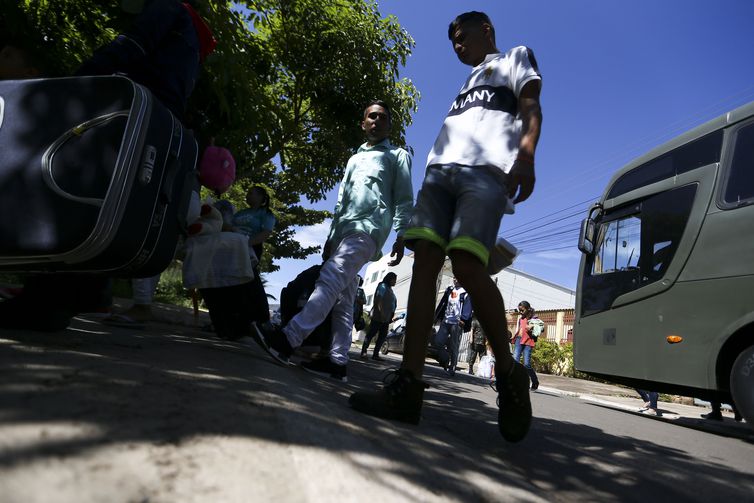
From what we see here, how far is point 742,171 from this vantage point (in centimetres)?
438

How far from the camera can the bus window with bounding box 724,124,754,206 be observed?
427cm

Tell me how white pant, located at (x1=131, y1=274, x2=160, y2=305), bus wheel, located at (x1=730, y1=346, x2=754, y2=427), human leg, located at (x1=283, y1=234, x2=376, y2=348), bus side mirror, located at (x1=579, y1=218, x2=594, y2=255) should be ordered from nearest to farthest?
1. human leg, located at (x1=283, y1=234, x2=376, y2=348)
2. bus wheel, located at (x1=730, y1=346, x2=754, y2=427)
3. white pant, located at (x1=131, y1=274, x2=160, y2=305)
4. bus side mirror, located at (x1=579, y1=218, x2=594, y2=255)

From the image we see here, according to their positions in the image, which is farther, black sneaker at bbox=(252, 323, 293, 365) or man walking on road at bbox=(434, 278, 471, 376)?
man walking on road at bbox=(434, 278, 471, 376)

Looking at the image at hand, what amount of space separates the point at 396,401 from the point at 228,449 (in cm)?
116

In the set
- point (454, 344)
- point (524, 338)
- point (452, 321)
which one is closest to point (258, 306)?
point (452, 321)

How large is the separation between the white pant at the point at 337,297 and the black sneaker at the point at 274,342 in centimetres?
4

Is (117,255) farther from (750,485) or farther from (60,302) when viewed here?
(750,485)

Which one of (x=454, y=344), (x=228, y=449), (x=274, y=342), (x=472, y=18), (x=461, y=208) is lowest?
(x=228, y=449)

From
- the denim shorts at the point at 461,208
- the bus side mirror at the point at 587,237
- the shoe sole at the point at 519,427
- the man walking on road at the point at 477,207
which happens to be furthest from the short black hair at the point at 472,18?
the bus side mirror at the point at 587,237

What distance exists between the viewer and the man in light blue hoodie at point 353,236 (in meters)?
3.25

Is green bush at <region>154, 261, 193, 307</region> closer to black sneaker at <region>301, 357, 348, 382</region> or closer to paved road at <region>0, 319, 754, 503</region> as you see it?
black sneaker at <region>301, 357, 348, 382</region>

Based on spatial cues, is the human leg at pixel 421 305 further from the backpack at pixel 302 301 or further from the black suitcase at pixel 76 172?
the backpack at pixel 302 301

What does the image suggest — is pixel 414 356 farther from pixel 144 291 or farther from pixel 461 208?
pixel 144 291

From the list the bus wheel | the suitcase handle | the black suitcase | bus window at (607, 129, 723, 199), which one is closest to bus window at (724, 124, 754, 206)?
bus window at (607, 129, 723, 199)
